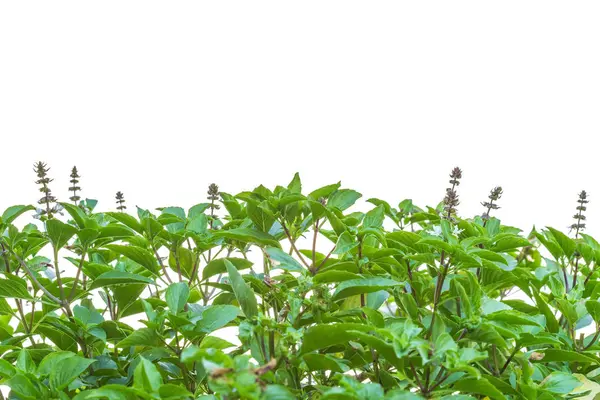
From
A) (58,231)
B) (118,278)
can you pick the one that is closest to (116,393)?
(118,278)

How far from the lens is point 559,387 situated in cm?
114

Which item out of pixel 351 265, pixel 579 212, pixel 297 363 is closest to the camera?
pixel 297 363

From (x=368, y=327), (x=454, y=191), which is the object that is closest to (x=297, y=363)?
(x=368, y=327)

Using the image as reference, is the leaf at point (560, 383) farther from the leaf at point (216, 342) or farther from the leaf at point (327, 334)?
the leaf at point (216, 342)

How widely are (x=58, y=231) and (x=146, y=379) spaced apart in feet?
1.49

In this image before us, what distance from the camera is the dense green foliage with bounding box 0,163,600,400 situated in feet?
3.25

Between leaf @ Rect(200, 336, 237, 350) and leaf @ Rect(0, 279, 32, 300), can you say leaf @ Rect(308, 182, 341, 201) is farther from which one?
leaf @ Rect(0, 279, 32, 300)

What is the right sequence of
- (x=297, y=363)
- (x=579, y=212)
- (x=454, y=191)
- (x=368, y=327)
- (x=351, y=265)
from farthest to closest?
(x=579, y=212) < (x=454, y=191) < (x=351, y=265) < (x=297, y=363) < (x=368, y=327)

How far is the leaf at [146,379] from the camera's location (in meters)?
0.94

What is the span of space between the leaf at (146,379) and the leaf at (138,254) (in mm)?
376

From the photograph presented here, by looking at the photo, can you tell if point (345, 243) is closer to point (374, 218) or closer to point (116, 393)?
point (374, 218)

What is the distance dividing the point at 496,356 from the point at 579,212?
73 centimetres

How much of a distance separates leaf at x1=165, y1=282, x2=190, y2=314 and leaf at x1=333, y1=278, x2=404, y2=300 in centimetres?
24

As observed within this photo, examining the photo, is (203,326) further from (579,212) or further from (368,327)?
(579,212)
